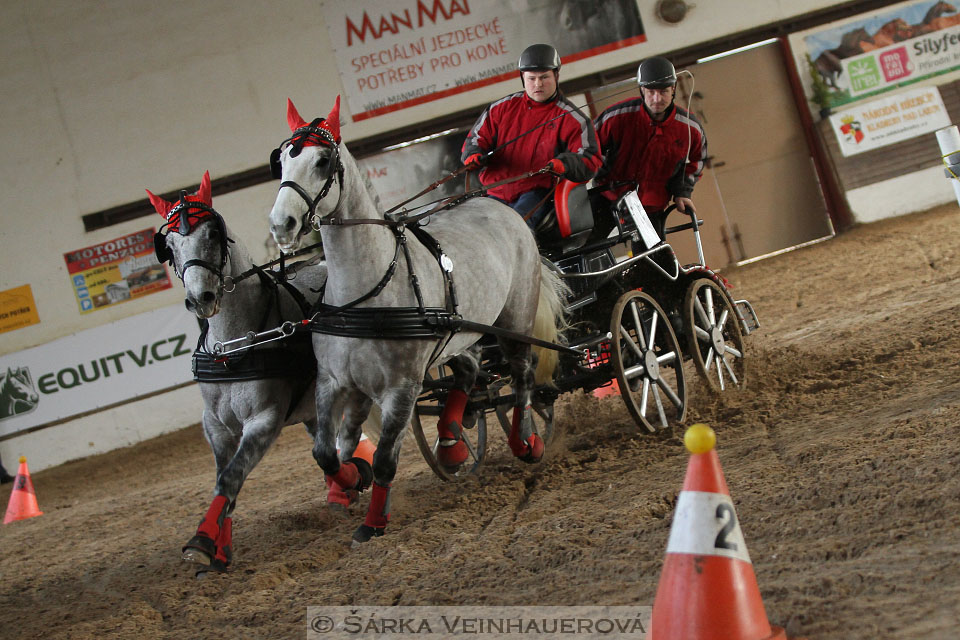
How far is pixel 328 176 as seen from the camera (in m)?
3.44

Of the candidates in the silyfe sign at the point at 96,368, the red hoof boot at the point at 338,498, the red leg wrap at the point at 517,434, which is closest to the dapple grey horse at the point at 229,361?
the red hoof boot at the point at 338,498

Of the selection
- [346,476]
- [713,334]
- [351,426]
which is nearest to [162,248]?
[351,426]

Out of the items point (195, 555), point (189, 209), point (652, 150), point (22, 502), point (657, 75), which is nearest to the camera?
point (195, 555)

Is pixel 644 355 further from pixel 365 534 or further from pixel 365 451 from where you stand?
pixel 365 451

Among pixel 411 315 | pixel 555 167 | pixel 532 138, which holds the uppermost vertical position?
pixel 532 138

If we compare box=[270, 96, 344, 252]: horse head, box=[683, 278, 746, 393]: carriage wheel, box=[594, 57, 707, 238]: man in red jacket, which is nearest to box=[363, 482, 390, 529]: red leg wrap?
box=[270, 96, 344, 252]: horse head

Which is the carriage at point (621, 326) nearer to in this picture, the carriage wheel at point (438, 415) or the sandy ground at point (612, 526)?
the carriage wheel at point (438, 415)

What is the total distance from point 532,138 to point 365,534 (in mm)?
2416

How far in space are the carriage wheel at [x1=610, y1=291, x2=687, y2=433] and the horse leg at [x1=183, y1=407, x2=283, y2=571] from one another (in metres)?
1.85

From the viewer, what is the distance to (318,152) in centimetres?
342

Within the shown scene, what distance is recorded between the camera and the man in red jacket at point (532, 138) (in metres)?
4.73

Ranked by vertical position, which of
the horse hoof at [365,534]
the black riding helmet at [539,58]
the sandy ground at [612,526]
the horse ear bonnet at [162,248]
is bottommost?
the sandy ground at [612,526]

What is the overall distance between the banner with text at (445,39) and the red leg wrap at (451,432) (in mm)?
7469

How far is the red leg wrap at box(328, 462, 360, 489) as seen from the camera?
3.98 m
